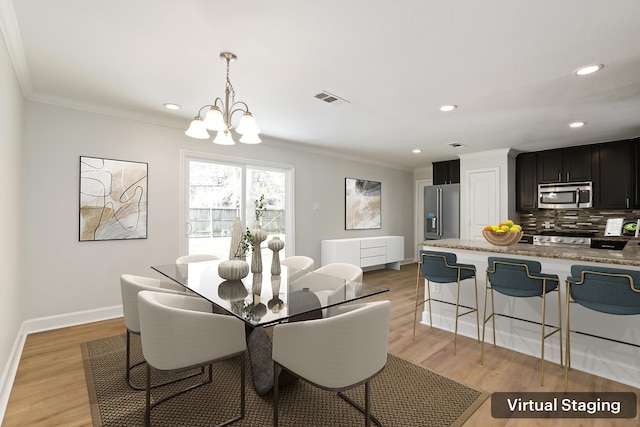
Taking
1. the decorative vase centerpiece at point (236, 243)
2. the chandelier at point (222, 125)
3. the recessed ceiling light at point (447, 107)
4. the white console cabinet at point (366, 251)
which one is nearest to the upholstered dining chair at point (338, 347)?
the decorative vase centerpiece at point (236, 243)

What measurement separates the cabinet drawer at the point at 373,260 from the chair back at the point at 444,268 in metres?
3.12

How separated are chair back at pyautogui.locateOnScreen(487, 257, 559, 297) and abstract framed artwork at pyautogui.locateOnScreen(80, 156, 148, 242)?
376 centimetres

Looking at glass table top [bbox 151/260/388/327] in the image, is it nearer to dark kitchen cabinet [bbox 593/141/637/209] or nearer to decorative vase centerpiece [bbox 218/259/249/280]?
decorative vase centerpiece [bbox 218/259/249/280]

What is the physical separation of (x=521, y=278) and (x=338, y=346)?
1.78 m

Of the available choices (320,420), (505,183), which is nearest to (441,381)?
(320,420)

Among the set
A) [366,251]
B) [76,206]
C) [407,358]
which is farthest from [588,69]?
[76,206]

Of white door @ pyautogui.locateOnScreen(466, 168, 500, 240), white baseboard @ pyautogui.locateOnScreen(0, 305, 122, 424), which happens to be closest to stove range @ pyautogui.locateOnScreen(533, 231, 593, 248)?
white door @ pyautogui.locateOnScreen(466, 168, 500, 240)

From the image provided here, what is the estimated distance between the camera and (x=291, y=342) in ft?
5.24

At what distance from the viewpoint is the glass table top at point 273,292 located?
161 cm

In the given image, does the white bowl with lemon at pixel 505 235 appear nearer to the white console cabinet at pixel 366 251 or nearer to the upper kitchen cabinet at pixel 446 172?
the white console cabinet at pixel 366 251

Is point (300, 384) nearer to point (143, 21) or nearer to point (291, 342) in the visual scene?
point (291, 342)

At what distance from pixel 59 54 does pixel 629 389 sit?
15.9ft

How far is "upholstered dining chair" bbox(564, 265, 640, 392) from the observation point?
1.98 meters

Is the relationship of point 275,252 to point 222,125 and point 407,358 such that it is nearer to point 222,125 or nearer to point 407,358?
point 222,125
